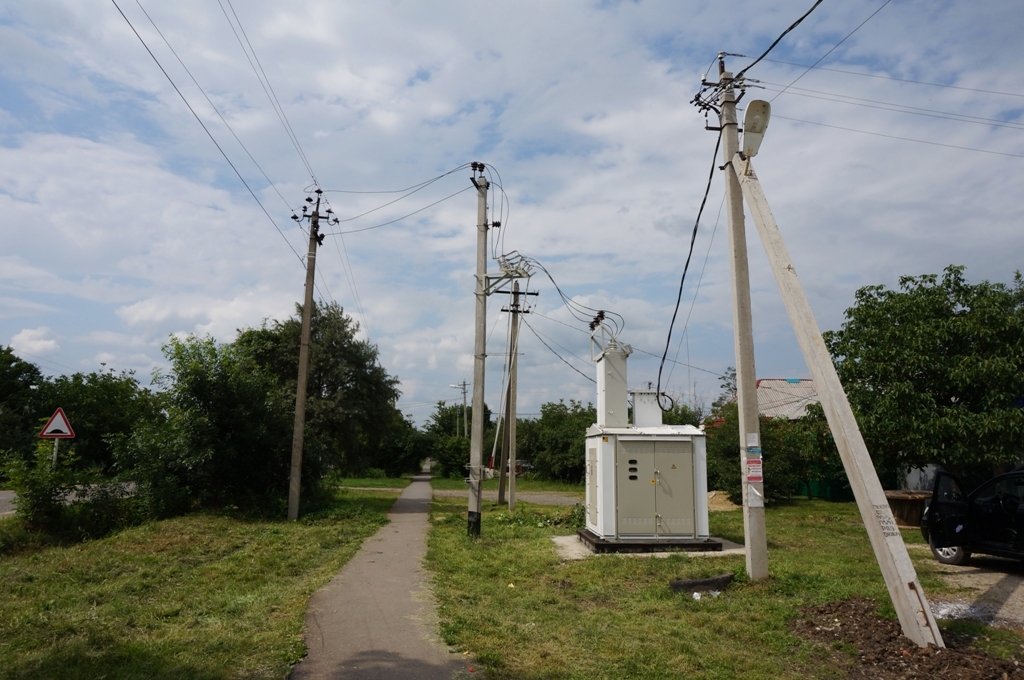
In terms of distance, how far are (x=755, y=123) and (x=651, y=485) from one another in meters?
6.62

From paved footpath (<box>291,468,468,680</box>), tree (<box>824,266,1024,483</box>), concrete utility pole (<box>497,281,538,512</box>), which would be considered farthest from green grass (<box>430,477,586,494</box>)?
paved footpath (<box>291,468,468,680</box>)

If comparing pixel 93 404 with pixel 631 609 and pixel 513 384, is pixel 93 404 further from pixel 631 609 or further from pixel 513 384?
pixel 631 609

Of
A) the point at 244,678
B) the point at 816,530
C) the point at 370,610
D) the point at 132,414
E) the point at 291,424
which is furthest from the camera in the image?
the point at 132,414

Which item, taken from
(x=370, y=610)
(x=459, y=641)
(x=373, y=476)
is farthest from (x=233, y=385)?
(x=373, y=476)

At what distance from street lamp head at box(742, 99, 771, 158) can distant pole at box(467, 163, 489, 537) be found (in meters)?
7.18

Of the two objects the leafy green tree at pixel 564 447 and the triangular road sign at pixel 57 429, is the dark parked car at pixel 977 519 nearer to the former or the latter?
the triangular road sign at pixel 57 429

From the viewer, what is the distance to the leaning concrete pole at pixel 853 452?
20.6 feet

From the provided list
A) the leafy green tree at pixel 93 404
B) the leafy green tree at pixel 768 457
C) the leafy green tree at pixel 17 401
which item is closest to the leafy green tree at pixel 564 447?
the leafy green tree at pixel 768 457

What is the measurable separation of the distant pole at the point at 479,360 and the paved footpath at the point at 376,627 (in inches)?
110

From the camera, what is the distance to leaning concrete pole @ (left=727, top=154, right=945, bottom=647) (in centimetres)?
627

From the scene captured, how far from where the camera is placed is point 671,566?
1081cm

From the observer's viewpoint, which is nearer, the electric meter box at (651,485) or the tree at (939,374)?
the electric meter box at (651,485)

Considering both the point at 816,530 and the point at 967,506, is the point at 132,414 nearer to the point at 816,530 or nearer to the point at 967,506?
the point at 816,530

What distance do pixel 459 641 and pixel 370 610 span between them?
5.66ft
